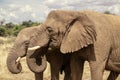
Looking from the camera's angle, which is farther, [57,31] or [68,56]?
[68,56]

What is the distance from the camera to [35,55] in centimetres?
776

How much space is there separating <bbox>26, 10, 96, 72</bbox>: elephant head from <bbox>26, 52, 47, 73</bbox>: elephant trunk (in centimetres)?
46

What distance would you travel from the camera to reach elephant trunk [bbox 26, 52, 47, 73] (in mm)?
7796

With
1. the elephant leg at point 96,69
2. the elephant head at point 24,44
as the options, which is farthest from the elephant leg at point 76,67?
Result: the elephant head at point 24,44

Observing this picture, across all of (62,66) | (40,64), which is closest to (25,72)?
(62,66)

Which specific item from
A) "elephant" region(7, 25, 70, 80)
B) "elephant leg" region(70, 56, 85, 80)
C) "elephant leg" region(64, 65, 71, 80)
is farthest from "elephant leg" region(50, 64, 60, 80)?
"elephant leg" region(70, 56, 85, 80)

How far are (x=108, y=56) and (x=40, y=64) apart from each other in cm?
141

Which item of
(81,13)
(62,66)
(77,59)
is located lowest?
(62,66)

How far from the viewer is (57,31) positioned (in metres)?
7.62

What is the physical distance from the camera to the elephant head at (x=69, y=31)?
7605 millimetres

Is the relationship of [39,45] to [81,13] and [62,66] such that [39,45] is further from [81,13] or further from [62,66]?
[62,66]

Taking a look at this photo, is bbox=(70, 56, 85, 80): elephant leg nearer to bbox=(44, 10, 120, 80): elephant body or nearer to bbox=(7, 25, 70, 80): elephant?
bbox=(44, 10, 120, 80): elephant body

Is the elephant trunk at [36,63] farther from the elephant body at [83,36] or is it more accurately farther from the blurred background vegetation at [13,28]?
the blurred background vegetation at [13,28]

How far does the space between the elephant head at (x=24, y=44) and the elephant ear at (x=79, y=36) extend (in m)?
0.40
